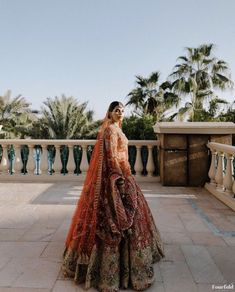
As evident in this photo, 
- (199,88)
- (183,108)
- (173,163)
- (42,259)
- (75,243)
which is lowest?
(42,259)

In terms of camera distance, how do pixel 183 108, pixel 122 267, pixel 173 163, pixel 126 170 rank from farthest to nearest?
1. pixel 183 108
2. pixel 173 163
3. pixel 126 170
4. pixel 122 267

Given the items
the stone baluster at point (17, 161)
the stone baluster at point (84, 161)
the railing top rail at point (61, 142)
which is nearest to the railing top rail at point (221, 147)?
the railing top rail at point (61, 142)

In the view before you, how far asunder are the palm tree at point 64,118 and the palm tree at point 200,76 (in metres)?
8.69

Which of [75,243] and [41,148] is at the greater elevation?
[41,148]

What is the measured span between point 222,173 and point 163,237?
213 cm

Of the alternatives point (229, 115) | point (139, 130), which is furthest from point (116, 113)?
point (229, 115)

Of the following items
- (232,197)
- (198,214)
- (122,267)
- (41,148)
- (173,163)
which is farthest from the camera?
(41,148)

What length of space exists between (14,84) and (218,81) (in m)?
13.9

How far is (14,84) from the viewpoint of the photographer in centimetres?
2164

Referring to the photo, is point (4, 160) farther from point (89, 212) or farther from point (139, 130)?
point (139, 130)

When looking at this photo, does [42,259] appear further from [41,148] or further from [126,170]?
[41,148]

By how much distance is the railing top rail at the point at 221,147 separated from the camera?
176 inches

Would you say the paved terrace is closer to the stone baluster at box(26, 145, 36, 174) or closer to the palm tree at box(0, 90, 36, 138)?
the stone baluster at box(26, 145, 36, 174)

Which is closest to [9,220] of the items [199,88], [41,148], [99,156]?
[99,156]
